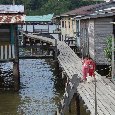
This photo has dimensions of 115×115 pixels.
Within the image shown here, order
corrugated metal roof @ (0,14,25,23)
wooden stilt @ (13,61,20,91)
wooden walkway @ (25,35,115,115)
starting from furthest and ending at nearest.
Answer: wooden stilt @ (13,61,20,91), corrugated metal roof @ (0,14,25,23), wooden walkway @ (25,35,115,115)

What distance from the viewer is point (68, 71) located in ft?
71.3

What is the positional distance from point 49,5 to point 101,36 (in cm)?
6832

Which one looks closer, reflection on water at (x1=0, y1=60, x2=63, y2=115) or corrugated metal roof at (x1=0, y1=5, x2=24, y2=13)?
reflection on water at (x1=0, y1=60, x2=63, y2=115)

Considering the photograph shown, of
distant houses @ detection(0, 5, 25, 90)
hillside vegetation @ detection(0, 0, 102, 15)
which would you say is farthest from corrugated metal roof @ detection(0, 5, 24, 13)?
hillside vegetation @ detection(0, 0, 102, 15)

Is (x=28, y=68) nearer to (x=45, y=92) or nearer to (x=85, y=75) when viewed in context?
(x=45, y=92)

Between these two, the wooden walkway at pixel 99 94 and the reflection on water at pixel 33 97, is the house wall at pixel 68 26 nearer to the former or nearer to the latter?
the reflection on water at pixel 33 97

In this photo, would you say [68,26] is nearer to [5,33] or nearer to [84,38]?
[84,38]

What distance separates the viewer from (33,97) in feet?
76.1

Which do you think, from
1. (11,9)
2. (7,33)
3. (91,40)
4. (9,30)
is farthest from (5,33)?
(91,40)

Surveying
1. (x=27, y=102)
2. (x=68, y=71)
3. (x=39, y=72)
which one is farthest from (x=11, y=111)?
(x=39, y=72)

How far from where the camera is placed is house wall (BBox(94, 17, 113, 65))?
24234mm

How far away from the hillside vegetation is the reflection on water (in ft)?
187

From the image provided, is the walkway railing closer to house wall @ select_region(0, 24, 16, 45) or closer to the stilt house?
the stilt house

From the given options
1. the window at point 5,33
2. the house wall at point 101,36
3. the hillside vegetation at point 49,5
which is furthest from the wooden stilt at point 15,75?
the hillside vegetation at point 49,5
